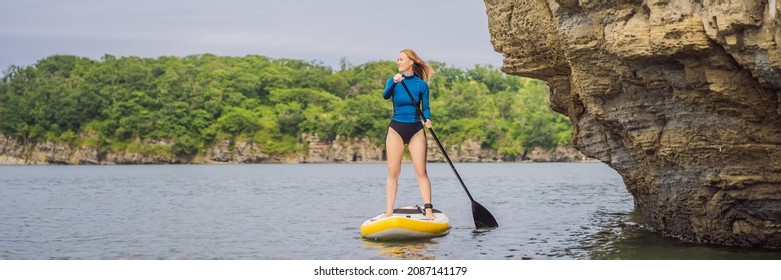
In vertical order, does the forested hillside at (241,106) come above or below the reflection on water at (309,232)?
above

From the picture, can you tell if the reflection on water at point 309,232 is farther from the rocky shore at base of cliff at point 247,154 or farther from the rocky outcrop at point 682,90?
the rocky shore at base of cliff at point 247,154

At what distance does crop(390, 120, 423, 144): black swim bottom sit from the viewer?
14156mm

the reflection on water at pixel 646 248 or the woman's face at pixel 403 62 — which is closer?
the reflection on water at pixel 646 248

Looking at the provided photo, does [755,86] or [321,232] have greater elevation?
[755,86]

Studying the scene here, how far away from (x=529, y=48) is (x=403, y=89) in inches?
79.1

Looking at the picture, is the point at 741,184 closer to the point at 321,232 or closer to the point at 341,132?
the point at 321,232

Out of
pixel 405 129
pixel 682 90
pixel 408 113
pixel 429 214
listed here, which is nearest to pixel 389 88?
pixel 408 113

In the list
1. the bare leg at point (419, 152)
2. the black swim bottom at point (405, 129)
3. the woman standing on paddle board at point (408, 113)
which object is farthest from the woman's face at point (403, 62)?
the bare leg at point (419, 152)

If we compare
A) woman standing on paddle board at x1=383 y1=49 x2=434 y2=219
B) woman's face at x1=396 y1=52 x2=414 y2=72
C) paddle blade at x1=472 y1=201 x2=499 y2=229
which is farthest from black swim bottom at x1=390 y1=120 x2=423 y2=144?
paddle blade at x1=472 y1=201 x2=499 y2=229

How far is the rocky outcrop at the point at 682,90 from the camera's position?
10.9m

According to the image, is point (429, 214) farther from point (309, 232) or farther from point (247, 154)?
point (247, 154)

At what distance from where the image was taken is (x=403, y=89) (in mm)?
13930

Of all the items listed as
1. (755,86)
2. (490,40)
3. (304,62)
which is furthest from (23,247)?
(304,62)

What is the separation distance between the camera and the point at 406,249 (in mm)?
13922
